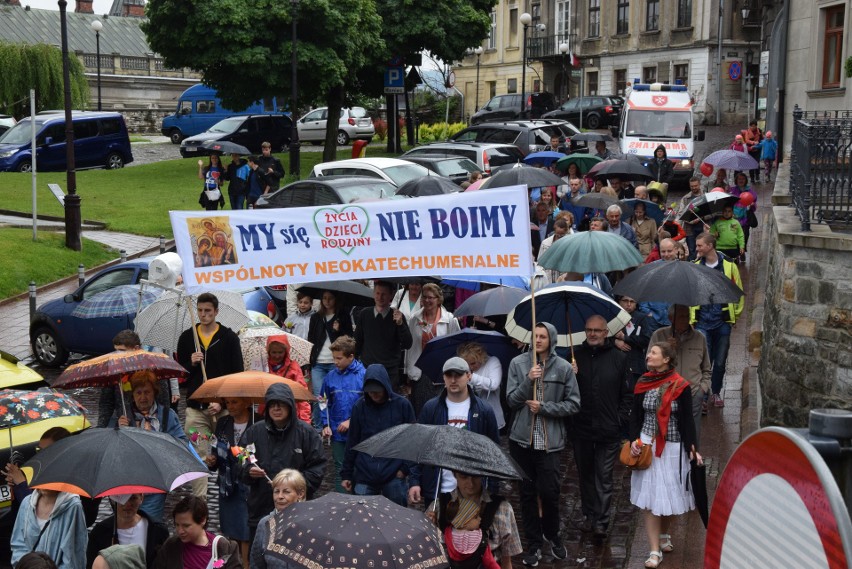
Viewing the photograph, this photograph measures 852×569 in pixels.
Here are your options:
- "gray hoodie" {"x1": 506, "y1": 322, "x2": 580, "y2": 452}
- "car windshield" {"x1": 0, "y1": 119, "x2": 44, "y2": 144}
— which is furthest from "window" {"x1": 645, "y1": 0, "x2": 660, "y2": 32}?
"gray hoodie" {"x1": 506, "y1": 322, "x2": 580, "y2": 452}

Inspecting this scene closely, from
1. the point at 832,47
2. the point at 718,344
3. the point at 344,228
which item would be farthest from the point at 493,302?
the point at 832,47

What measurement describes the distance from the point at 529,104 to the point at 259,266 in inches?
1694

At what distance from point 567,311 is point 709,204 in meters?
6.12

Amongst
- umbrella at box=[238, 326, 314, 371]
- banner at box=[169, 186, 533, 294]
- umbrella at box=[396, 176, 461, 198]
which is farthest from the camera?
umbrella at box=[396, 176, 461, 198]

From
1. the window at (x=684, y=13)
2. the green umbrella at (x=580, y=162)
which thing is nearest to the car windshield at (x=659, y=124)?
the green umbrella at (x=580, y=162)

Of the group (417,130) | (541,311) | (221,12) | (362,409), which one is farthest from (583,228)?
(417,130)

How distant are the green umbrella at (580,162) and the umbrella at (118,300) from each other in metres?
9.93

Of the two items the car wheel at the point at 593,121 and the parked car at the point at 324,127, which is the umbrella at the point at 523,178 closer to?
the parked car at the point at 324,127

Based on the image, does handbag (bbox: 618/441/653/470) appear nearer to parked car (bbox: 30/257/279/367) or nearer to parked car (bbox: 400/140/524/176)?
parked car (bbox: 30/257/279/367)

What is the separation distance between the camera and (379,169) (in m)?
22.2

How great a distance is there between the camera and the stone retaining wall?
10.6 m

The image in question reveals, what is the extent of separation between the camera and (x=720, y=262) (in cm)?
1185

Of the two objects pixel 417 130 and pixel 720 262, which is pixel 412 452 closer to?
pixel 720 262

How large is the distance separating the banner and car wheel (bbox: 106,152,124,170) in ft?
101
